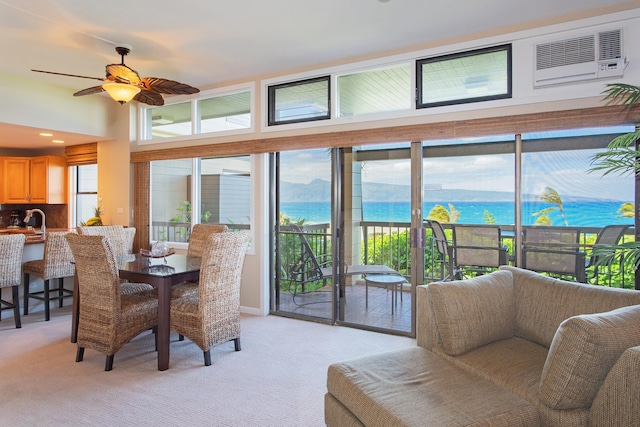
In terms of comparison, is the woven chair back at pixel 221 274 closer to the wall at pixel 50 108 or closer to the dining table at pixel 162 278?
the dining table at pixel 162 278

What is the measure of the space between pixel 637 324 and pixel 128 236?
5210 mm

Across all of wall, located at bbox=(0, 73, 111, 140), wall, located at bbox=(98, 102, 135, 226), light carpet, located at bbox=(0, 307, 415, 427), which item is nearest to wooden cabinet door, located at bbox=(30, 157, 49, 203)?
wall, located at bbox=(98, 102, 135, 226)

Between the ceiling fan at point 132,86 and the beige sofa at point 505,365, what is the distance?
9.39ft

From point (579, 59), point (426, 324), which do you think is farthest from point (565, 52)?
point (426, 324)

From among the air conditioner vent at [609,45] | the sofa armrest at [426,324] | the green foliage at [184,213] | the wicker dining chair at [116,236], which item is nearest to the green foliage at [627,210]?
the air conditioner vent at [609,45]

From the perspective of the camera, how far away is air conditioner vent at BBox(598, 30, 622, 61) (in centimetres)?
302

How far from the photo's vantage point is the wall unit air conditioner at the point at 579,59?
303 cm

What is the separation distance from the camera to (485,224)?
3.73 metres

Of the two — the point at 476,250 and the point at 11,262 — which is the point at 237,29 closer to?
the point at 476,250

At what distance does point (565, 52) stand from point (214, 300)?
3.57 m

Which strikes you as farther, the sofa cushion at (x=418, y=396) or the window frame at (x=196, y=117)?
the window frame at (x=196, y=117)

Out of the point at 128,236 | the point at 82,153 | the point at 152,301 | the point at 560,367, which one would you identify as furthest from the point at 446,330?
the point at 82,153

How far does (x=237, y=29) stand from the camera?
11.6ft

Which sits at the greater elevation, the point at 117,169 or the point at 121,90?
the point at 121,90
